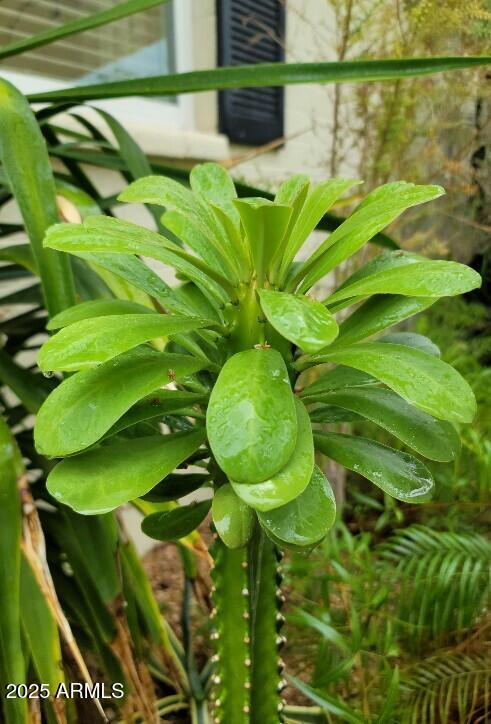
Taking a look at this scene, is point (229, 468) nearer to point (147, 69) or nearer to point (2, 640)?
point (2, 640)

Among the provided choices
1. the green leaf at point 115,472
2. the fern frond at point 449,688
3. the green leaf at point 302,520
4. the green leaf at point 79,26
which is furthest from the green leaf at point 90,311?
the fern frond at point 449,688

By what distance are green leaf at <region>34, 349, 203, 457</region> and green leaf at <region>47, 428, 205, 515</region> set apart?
1.3 inches

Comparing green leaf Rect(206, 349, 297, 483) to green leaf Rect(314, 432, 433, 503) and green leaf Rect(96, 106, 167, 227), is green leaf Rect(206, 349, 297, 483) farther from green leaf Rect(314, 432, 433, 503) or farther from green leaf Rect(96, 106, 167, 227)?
green leaf Rect(96, 106, 167, 227)

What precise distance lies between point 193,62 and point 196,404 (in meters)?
1.75

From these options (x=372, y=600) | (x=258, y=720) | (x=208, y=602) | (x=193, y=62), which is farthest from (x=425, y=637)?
(x=193, y=62)

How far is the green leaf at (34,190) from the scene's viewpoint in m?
0.60

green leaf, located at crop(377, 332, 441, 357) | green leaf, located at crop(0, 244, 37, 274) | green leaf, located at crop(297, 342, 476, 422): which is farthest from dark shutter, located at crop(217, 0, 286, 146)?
green leaf, located at crop(297, 342, 476, 422)

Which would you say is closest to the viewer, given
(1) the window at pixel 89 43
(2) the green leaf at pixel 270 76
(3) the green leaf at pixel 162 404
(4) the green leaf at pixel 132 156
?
(3) the green leaf at pixel 162 404

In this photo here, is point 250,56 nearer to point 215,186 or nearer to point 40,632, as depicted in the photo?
point 215,186

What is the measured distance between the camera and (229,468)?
0.33m

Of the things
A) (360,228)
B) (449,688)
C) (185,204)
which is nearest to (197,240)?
(185,204)

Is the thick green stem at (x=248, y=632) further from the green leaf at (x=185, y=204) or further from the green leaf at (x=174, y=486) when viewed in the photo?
the green leaf at (x=185, y=204)

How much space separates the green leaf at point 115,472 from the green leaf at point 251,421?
0.08 meters

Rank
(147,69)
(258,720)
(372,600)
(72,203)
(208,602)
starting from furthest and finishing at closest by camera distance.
Answer: (147,69) < (372,600) < (208,602) < (72,203) < (258,720)
